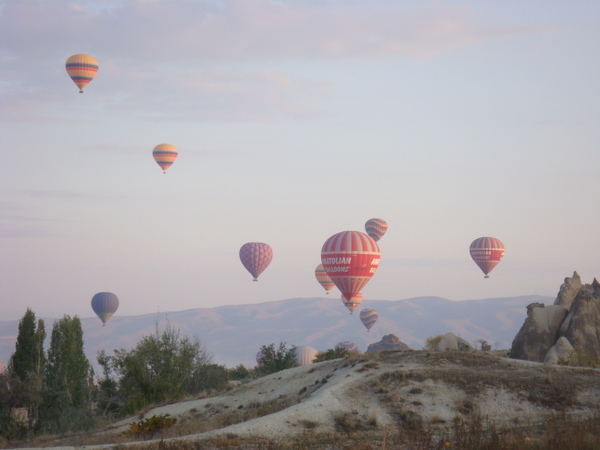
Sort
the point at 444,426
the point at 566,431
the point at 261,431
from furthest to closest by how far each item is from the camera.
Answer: the point at 444,426 → the point at 261,431 → the point at 566,431

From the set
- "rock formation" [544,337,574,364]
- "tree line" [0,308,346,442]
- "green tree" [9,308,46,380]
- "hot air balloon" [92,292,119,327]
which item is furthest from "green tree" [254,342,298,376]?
"hot air balloon" [92,292,119,327]

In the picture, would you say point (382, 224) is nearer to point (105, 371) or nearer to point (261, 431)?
point (105, 371)

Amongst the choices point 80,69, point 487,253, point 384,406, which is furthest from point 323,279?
point 384,406

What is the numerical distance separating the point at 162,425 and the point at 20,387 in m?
22.0

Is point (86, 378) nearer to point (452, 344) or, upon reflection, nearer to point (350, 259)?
point (350, 259)

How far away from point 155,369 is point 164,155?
60.9m

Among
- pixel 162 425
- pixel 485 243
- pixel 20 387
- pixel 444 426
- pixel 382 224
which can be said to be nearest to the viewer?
pixel 444 426

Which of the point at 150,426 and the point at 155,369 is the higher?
the point at 155,369

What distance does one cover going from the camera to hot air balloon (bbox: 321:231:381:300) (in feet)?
281

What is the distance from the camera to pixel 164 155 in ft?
375

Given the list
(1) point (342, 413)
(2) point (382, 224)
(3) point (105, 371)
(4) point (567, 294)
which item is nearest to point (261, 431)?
(1) point (342, 413)

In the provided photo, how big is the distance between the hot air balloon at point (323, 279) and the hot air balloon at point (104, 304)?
139 feet

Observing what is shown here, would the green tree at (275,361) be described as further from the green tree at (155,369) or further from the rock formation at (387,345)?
the rock formation at (387,345)

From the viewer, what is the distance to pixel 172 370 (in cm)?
5903
